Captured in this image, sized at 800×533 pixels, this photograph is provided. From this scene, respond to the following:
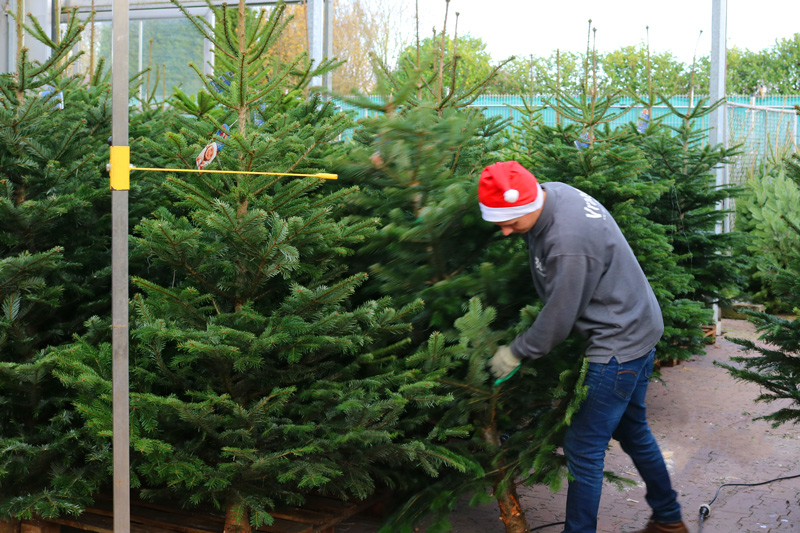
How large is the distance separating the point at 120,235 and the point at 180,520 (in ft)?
4.76

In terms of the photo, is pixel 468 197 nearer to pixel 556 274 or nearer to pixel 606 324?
pixel 556 274

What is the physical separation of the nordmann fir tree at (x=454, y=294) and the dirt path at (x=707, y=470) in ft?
1.96

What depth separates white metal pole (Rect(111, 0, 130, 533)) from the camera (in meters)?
2.51

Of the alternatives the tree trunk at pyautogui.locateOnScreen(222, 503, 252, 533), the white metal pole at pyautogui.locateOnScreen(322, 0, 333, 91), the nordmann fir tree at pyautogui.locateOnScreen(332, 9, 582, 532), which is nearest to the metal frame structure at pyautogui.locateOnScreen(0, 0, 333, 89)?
the white metal pole at pyautogui.locateOnScreen(322, 0, 333, 91)

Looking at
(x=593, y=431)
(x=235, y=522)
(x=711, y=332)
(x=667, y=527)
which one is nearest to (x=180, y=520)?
(x=235, y=522)

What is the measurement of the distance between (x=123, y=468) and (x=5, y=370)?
33.8 inches

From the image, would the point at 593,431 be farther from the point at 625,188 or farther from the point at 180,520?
the point at 625,188

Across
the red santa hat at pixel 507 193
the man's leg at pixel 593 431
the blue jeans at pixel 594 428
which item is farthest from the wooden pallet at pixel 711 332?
the red santa hat at pixel 507 193

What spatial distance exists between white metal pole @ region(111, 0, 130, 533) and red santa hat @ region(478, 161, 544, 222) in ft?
4.25

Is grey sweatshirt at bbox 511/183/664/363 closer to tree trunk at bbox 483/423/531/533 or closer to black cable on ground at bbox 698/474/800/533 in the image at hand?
tree trunk at bbox 483/423/531/533

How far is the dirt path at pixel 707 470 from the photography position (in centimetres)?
388

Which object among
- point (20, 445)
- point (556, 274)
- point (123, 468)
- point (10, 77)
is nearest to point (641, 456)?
point (556, 274)

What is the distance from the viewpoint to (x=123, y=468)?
2604 mm

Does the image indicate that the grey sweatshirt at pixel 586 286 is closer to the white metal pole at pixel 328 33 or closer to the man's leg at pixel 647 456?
the man's leg at pixel 647 456
